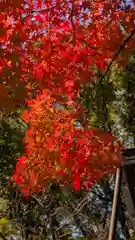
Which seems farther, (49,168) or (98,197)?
(98,197)

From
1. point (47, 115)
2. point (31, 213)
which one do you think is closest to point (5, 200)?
point (31, 213)

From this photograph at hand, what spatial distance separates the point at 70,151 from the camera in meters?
5.36

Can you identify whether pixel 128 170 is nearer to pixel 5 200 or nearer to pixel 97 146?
pixel 97 146

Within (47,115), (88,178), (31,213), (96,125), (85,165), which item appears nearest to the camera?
(47,115)

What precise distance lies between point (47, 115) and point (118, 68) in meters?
6.70

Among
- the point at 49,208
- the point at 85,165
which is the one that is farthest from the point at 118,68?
the point at 85,165

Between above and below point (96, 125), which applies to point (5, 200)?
below

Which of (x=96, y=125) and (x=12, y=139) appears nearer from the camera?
(x=12, y=139)

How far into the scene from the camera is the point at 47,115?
5.34 metres

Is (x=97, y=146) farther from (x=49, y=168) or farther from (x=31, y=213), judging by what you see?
(x=31, y=213)

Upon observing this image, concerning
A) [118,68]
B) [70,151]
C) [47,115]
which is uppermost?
[118,68]

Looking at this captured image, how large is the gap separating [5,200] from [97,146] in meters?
5.80

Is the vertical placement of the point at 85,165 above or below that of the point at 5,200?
below

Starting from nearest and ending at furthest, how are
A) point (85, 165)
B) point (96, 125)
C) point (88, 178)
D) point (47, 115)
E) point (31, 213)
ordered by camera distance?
point (47, 115) → point (85, 165) → point (88, 178) → point (31, 213) → point (96, 125)
